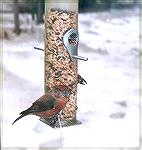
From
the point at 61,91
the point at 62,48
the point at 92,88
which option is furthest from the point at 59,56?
the point at 92,88

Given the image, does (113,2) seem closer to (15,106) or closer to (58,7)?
(15,106)

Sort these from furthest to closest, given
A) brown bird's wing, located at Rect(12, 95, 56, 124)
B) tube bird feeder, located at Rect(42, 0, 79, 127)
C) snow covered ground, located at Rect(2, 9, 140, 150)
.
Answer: snow covered ground, located at Rect(2, 9, 140, 150) → tube bird feeder, located at Rect(42, 0, 79, 127) → brown bird's wing, located at Rect(12, 95, 56, 124)

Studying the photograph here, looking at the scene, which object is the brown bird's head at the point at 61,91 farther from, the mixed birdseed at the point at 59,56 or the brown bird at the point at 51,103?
the mixed birdseed at the point at 59,56

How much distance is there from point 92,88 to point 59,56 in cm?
324

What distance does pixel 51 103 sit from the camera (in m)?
1.23

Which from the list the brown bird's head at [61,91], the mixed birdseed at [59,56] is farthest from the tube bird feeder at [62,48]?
the brown bird's head at [61,91]

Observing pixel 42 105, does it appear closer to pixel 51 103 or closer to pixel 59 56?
pixel 51 103

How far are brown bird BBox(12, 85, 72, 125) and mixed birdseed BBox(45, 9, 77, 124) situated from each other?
121 millimetres

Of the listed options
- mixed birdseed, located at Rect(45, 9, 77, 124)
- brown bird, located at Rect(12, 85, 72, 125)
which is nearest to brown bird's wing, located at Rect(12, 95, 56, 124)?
brown bird, located at Rect(12, 85, 72, 125)

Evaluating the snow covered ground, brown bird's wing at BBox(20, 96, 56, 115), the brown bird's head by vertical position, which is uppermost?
the brown bird's head

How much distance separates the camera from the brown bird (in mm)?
1217

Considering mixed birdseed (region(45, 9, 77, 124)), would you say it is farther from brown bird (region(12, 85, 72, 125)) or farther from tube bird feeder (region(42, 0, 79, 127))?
brown bird (region(12, 85, 72, 125))

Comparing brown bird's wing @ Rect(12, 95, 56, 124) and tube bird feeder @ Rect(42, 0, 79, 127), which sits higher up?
tube bird feeder @ Rect(42, 0, 79, 127)

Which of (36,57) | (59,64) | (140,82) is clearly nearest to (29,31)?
(36,57)
